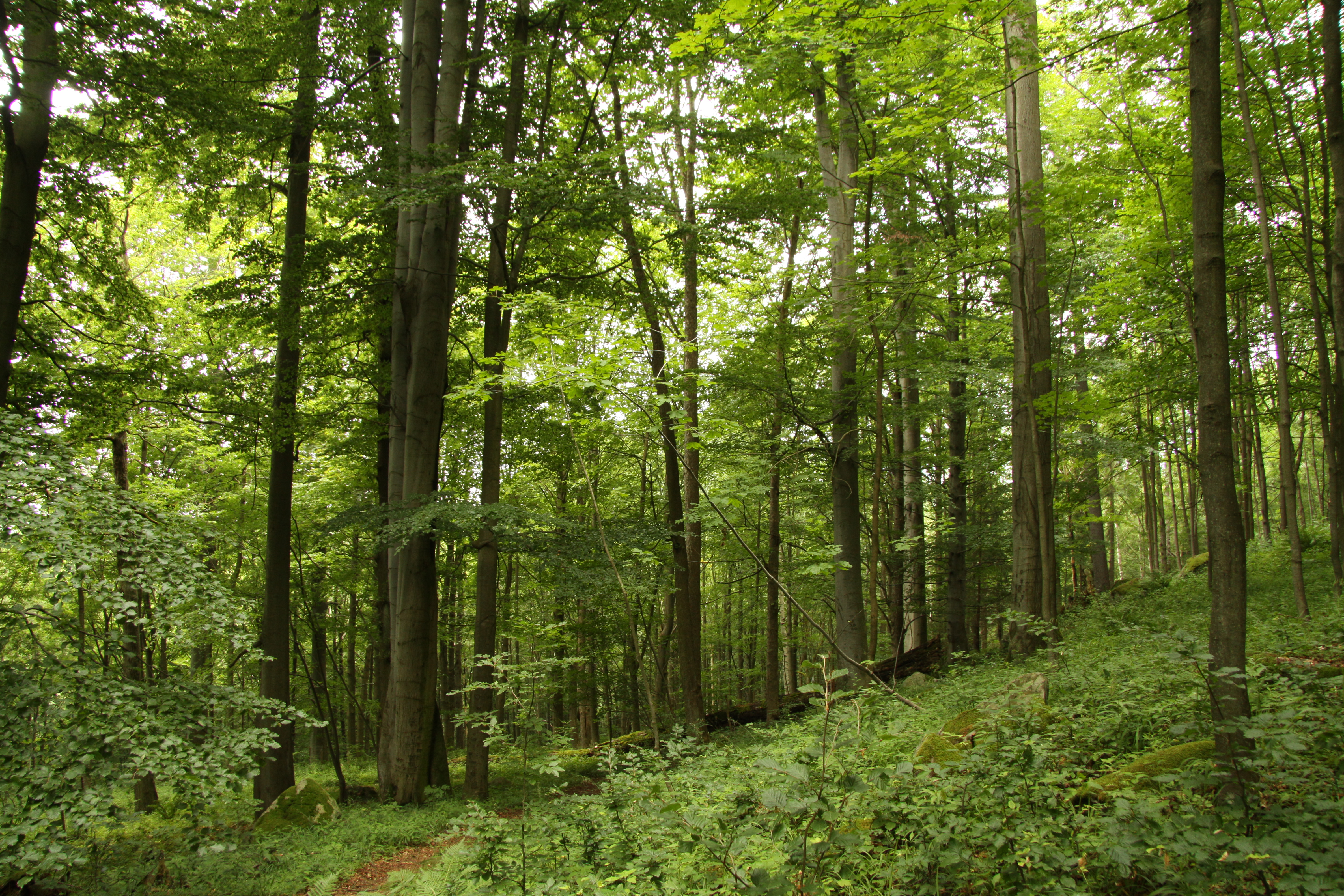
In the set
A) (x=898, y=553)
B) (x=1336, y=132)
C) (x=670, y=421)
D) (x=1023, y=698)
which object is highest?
(x=1336, y=132)

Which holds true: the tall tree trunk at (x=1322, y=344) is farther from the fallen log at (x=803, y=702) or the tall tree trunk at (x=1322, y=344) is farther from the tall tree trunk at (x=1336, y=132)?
the fallen log at (x=803, y=702)

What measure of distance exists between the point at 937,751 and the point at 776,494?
7.69m

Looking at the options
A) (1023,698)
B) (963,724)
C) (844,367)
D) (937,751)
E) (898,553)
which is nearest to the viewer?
(937,751)

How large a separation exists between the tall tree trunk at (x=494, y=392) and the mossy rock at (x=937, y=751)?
216 inches

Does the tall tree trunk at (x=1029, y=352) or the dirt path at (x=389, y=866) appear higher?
the tall tree trunk at (x=1029, y=352)

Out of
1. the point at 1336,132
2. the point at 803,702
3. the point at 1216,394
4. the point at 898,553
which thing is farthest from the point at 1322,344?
the point at 803,702

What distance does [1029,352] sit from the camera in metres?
7.53

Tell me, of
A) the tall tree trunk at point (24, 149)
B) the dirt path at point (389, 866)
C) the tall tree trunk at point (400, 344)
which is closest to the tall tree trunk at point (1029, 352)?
the dirt path at point (389, 866)

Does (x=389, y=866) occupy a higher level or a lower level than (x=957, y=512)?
lower

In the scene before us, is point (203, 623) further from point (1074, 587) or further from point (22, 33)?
point (1074, 587)

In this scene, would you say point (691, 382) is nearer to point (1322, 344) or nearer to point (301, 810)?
point (1322, 344)

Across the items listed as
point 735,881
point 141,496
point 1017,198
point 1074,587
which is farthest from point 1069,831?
point 1074,587

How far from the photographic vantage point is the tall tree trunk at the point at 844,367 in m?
8.77

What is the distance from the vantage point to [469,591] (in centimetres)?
2036
